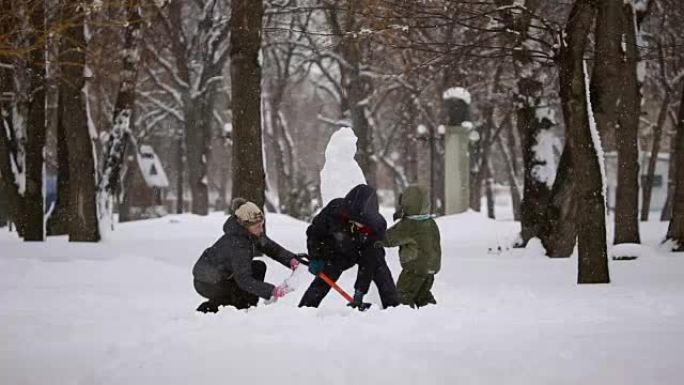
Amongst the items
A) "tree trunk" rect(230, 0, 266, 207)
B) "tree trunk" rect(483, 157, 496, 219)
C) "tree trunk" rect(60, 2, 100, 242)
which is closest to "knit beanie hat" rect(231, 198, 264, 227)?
"tree trunk" rect(230, 0, 266, 207)

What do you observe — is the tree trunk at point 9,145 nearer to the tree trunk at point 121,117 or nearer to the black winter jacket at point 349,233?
the tree trunk at point 121,117

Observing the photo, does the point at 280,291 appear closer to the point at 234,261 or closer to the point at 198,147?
the point at 234,261

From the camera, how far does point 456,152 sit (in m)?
25.9

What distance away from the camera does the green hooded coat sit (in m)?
9.37

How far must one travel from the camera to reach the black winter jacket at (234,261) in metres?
8.55

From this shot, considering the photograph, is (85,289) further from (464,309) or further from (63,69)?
(63,69)

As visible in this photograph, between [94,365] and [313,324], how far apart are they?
6.27 feet

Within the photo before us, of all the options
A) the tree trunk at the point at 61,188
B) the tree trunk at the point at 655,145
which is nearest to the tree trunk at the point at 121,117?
the tree trunk at the point at 61,188

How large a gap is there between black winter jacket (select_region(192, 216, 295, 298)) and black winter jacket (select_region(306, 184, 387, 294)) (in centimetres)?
47

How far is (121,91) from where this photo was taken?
1872 cm

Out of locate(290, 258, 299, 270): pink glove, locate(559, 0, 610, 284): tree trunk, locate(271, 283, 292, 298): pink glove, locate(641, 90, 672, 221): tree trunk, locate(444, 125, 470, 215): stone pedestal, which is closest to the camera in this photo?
locate(271, 283, 292, 298): pink glove

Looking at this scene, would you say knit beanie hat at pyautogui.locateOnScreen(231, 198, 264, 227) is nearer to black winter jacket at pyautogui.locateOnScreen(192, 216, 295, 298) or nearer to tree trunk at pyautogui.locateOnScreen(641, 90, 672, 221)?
black winter jacket at pyautogui.locateOnScreen(192, 216, 295, 298)

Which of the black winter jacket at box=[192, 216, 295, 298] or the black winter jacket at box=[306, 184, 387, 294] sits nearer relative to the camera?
the black winter jacket at box=[192, 216, 295, 298]

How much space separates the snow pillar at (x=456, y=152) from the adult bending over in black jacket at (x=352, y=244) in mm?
16945
